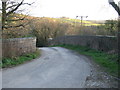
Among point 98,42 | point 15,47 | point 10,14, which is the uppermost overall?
point 10,14

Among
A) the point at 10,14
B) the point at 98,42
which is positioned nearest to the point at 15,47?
the point at 10,14

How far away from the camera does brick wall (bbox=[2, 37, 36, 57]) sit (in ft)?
32.4

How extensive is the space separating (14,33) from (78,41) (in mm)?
10641

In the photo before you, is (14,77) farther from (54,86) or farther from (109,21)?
(109,21)

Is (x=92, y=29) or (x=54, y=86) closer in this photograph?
(x=54, y=86)

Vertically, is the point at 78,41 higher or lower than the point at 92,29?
lower

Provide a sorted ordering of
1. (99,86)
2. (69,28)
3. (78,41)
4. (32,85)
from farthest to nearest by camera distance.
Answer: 1. (69,28)
2. (78,41)
3. (32,85)
4. (99,86)

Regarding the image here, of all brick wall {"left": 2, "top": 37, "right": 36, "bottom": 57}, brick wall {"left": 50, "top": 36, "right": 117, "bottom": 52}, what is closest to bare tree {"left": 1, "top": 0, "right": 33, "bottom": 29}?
brick wall {"left": 2, "top": 37, "right": 36, "bottom": 57}

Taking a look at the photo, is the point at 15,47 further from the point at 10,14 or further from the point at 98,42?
the point at 98,42

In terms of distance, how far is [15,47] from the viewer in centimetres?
1098

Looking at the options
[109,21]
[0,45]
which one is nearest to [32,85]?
[0,45]

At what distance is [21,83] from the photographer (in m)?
5.96

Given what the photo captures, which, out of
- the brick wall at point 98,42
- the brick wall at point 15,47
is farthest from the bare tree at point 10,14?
the brick wall at point 98,42

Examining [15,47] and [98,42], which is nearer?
[15,47]
